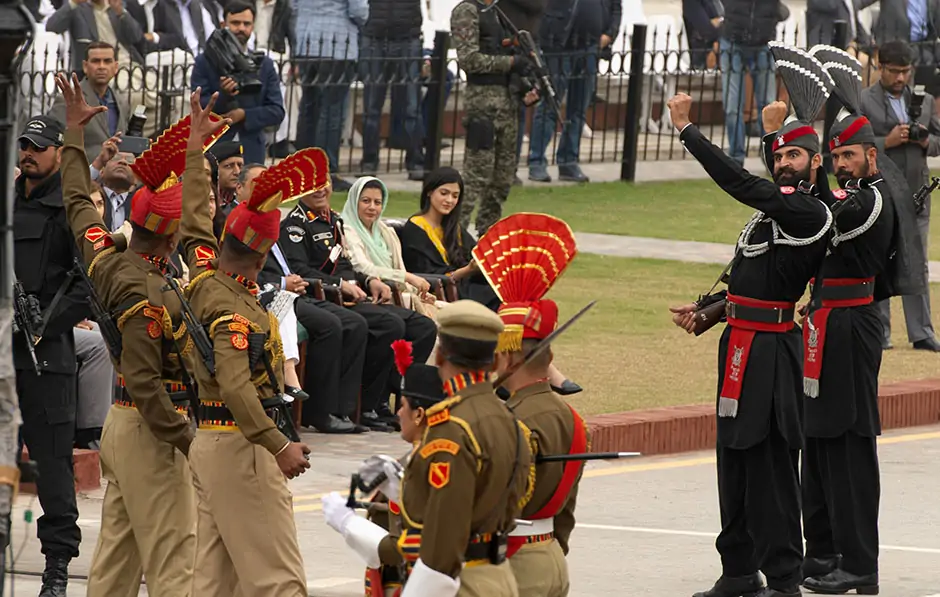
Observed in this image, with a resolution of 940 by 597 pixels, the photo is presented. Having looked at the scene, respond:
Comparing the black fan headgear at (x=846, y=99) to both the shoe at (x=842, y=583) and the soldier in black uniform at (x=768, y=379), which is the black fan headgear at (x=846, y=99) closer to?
the soldier in black uniform at (x=768, y=379)

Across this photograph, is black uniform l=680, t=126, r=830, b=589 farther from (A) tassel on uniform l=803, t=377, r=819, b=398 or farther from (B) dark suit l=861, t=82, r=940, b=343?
(B) dark suit l=861, t=82, r=940, b=343

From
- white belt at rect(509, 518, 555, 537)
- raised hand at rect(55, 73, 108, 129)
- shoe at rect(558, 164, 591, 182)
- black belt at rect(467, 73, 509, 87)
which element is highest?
raised hand at rect(55, 73, 108, 129)

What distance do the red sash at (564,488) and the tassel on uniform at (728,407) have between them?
257 cm

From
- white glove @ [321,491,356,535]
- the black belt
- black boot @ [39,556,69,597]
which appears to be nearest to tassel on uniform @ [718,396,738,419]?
black boot @ [39,556,69,597]

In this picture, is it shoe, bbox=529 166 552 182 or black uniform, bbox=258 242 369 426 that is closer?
black uniform, bbox=258 242 369 426

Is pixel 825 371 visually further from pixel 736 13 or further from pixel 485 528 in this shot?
pixel 736 13

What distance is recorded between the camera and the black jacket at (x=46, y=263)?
9.54 metres

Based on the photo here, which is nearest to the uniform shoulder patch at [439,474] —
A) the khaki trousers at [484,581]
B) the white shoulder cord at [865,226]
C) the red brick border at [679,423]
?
the khaki trousers at [484,581]

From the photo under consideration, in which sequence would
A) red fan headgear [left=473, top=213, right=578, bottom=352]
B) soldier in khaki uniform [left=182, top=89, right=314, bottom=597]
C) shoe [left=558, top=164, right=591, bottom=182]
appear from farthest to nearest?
shoe [left=558, top=164, right=591, bottom=182]
soldier in khaki uniform [left=182, top=89, right=314, bottom=597]
red fan headgear [left=473, top=213, right=578, bottom=352]

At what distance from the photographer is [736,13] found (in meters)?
26.3

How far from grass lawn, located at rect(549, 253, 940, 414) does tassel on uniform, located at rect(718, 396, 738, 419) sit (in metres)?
3.91

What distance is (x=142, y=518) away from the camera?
346 inches

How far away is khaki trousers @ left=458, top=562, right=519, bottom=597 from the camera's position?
673 cm

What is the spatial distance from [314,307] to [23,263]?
13.1 feet
